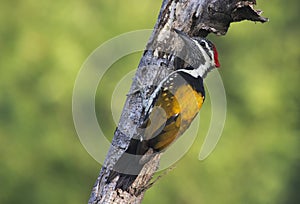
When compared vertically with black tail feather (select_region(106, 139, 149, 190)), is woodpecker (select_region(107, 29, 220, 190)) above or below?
above

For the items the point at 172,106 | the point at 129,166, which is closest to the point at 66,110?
the point at 172,106

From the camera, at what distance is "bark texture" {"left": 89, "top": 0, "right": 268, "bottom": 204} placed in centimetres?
310

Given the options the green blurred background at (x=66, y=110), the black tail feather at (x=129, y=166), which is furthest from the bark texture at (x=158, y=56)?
the green blurred background at (x=66, y=110)

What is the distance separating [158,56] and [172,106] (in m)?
0.26

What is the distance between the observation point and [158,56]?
3.23 m

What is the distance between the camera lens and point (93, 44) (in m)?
4.88

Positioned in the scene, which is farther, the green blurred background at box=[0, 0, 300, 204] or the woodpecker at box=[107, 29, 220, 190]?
the green blurred background at box=[0, 0, 300, 204]

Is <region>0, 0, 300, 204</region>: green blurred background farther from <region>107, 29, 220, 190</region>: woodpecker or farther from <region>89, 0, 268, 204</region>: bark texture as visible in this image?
<region>89, 0, 268, 204</region>: bark texture

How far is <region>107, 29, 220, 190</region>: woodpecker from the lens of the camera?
3.08 meters

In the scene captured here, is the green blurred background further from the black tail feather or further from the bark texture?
the black tail feather

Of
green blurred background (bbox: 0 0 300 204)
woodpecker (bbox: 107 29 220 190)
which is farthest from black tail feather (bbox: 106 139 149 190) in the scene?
green blurred background (bbox: 0 0 300 204)

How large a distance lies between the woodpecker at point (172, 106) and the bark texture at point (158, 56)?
4cm

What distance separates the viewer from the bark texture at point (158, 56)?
310 cm

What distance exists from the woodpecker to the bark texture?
0.12 ft
